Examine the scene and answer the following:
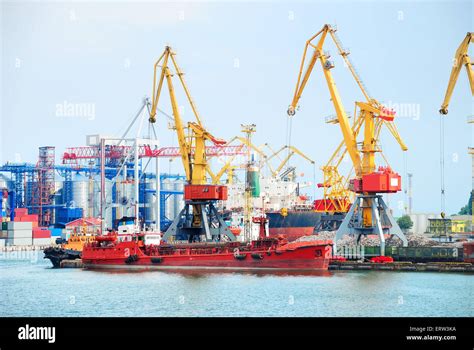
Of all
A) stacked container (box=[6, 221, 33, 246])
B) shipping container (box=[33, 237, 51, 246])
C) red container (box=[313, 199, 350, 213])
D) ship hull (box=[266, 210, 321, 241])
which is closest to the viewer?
red container (box=[313, 199, 350, 213])

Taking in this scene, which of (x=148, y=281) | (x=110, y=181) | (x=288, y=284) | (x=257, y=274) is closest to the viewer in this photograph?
(x=288, y=284)

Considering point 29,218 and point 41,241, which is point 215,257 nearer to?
point 41,241

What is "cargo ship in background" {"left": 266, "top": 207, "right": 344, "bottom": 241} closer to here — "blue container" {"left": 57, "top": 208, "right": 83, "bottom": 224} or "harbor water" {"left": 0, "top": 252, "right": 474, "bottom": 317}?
"harbor water" {"left": 0, "top": 252, "right": 474, "bottom": 317}

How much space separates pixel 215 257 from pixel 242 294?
1436 cm

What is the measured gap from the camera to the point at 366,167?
55750 mm

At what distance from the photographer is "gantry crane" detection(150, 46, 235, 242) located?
6012cm

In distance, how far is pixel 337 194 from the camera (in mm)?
79188

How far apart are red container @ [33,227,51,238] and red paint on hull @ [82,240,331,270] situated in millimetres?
46959

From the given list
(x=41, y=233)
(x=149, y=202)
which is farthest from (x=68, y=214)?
(x=149, y=202)

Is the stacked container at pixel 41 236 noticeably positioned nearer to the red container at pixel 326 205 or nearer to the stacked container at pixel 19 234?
the stacked container at pixel 19 234

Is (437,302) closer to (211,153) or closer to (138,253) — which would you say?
(138,253)

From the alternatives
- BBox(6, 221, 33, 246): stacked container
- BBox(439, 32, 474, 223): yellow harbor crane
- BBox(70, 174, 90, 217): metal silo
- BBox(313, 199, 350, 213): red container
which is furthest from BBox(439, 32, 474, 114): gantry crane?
BBox(70, 174, 90, 217): metal silo

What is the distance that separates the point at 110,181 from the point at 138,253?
5527 cm
